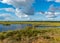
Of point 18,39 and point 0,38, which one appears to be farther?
point 0,38

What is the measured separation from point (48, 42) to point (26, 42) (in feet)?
4.96

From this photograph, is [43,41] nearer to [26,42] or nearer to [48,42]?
[48,42]

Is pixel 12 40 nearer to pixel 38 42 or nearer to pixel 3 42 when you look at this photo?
pixel 3 42

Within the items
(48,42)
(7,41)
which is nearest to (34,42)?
(48,42)

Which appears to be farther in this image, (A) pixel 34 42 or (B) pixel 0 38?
(B) pixel 0 38

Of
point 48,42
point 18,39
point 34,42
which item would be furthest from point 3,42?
point 48,42

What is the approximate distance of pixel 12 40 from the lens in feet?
33.5

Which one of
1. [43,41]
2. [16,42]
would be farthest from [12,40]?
[43,41]

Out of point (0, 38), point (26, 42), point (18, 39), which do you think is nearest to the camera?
point (26, 42)

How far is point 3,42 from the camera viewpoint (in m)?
10.3

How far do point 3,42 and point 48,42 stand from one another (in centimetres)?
281

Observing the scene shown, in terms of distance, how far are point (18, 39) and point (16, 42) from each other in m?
0.65

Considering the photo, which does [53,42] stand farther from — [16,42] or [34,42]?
[16,42]

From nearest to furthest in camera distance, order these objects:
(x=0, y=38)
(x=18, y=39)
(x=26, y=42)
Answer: (x=26, y=42) < (x=18, y=39) < (x=0, y=38)
